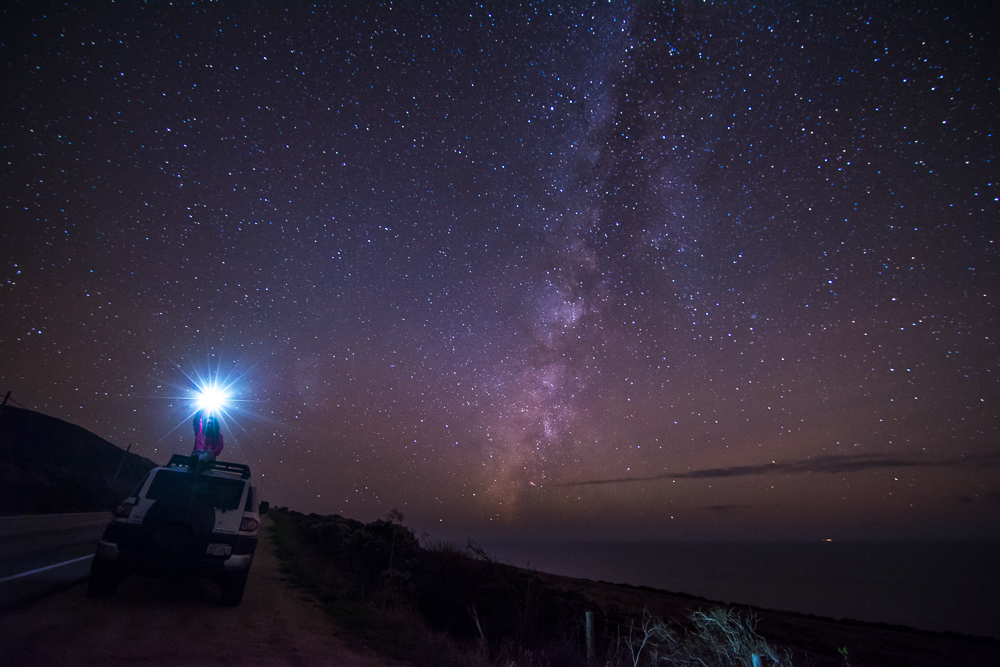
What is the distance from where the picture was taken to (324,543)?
18.4 meters

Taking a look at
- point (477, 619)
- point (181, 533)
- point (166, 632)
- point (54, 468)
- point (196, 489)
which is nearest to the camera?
point (166, 632)

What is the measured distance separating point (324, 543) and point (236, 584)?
12014 mm

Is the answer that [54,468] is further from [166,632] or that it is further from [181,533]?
[166,632]

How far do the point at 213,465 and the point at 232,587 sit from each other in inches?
84.3

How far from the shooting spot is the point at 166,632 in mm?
5875

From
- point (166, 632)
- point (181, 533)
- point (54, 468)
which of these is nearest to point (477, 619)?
point (166, 632)

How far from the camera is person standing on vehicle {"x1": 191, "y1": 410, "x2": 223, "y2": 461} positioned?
1334 centimetres

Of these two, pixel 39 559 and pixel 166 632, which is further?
pixel 39 559

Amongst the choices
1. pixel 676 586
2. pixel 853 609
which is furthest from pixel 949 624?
pixel 676 586

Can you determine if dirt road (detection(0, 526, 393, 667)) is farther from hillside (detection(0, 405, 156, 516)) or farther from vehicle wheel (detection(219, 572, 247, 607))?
Answer: hillside (detection(0, 405, 156, 516))

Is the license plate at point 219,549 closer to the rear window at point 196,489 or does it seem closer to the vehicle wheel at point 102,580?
the rear window at point 196,489

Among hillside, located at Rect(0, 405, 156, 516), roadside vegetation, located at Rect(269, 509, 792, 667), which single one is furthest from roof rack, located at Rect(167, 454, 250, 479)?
hillside, located at Rect(0, 405, 156, 516)

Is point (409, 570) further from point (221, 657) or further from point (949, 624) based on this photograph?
point (949, 624)

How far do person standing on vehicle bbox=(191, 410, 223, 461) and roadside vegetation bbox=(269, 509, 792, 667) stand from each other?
3.97 m
